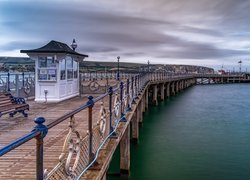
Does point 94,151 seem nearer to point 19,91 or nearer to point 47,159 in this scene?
point 47,159

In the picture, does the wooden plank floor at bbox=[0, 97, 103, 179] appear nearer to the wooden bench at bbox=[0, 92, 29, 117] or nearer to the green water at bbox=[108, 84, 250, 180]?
the wooden bench at bbox=[0, 92, 29, 117]

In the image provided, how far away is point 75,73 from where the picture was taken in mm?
16266

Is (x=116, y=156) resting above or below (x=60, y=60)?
below

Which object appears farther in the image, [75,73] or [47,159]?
[75,73]

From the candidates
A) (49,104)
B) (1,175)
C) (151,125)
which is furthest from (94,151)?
(151,125)

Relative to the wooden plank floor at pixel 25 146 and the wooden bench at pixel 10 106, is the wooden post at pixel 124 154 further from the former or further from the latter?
the wooden bench at pixel 10 106

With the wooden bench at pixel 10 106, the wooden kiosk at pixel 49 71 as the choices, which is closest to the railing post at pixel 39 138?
the wooden bench at pixel 10 106

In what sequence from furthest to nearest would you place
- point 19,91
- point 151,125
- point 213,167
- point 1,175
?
point 151,125 < point 19,91 < point 213,167 < point 1,175

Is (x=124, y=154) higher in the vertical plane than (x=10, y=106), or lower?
lower

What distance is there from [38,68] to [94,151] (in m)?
8.81

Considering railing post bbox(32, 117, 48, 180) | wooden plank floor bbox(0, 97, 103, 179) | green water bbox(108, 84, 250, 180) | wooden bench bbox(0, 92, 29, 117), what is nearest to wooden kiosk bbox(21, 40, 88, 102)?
wooden plank floor bbox(0, 97, 103, 179)

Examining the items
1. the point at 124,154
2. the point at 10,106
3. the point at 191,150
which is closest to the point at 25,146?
the point at 10,106

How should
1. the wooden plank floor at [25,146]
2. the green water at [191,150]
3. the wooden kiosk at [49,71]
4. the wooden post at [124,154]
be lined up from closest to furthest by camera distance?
1. the wooden plank floor at [25,146]
2. the wooden post at [124,154]
3. the green water at [191,150]
4. the wooden kiosk at [49,71]

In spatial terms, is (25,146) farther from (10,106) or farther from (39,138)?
(39,138)
